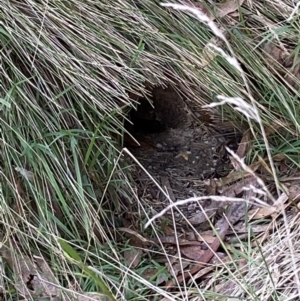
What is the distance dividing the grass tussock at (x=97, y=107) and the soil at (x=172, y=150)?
0.60 feet

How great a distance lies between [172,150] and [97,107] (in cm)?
63

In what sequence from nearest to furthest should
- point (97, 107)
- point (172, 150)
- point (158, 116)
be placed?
point (97, 107)
point (172, 150)
point (158, 116)

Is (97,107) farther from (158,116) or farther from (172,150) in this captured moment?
(158,116)

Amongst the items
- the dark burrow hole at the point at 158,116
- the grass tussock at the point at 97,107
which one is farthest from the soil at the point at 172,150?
the grass tussock at the point at 97,107

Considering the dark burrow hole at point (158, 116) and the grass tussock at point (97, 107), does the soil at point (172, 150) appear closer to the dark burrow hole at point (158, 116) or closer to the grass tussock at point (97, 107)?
the dark burrow hole at point (158, 116)

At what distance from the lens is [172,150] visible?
6.79 feet

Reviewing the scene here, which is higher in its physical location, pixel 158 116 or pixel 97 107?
pixel 97 107

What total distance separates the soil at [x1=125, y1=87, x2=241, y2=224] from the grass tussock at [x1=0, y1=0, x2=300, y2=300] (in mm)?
184

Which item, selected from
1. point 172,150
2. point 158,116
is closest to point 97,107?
point 172,150

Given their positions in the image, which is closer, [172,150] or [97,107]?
[97,107]

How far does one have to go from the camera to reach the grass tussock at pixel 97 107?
1.38 meters

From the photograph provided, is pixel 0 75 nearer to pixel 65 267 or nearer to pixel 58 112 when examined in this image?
pixel 58 112

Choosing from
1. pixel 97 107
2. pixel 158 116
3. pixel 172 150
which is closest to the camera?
pixel 97 107

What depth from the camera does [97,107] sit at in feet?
4.91
